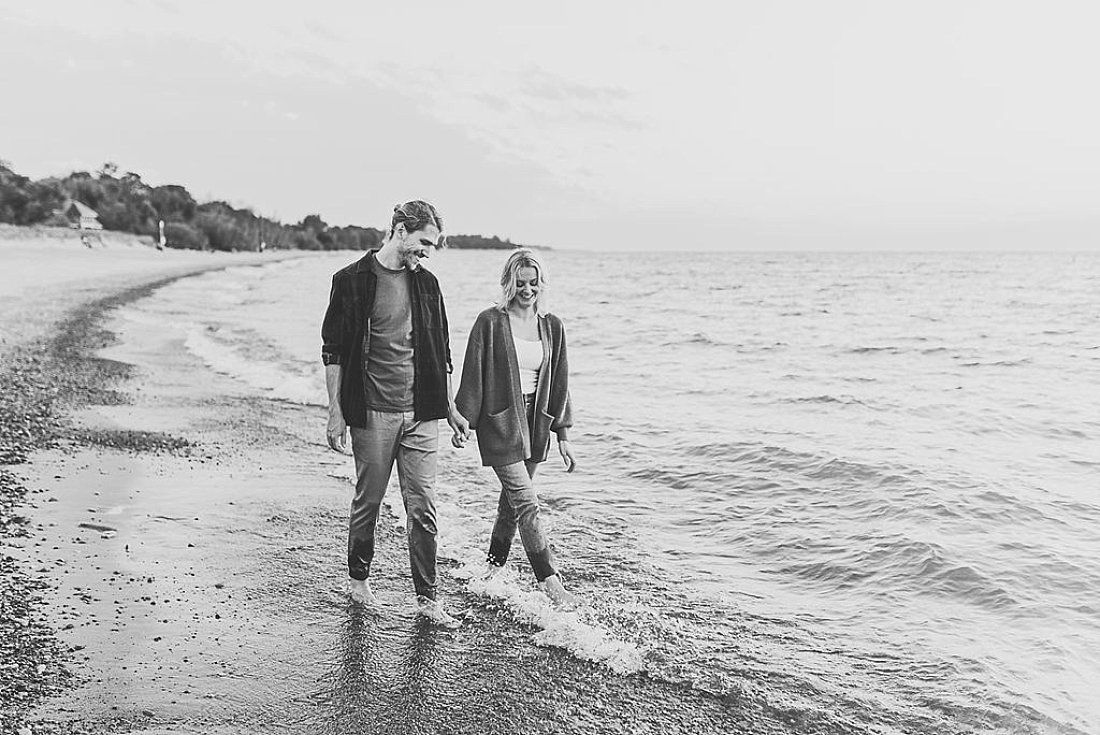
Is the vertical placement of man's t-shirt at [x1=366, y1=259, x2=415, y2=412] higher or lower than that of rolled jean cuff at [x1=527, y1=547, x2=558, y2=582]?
higher

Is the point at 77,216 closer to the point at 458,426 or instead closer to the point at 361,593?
the point at 361,593

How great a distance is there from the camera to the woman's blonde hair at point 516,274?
470cm

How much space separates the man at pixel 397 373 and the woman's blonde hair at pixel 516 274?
348 millimetres

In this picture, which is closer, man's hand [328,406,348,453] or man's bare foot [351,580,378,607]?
man's hand [328,406,348,453]

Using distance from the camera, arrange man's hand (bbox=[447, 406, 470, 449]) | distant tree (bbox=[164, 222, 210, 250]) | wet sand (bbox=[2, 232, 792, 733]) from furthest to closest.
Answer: distant tree (bbox=[164, 222, 210, 250]), man's hand (bbox=[447, 406, 470, 449]), wet sand (bbox=[2, 232, 792, 733])

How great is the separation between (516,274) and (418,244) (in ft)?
2.04

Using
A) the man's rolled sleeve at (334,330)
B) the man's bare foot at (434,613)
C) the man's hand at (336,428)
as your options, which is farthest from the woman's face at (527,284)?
the man's bare foot at (434,613)

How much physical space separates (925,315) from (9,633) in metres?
30.4

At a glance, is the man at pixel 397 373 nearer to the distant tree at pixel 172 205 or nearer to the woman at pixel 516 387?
the woman at pixel 516 387

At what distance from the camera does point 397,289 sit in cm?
443

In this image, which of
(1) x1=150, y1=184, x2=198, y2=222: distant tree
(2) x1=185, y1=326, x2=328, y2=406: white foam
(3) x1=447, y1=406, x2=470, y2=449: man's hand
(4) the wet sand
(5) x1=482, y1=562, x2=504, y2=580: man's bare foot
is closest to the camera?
(4) the wet sand

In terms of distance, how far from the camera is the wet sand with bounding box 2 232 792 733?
3.65 m

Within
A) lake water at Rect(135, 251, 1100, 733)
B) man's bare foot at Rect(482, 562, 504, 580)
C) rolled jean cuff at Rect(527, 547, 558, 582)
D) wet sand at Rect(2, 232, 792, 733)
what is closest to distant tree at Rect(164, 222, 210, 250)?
lake water at Rect(135, 251, 1100, 733)

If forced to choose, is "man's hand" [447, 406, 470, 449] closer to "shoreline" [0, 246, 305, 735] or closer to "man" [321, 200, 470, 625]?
"man" [321, 200, 470, 625]
